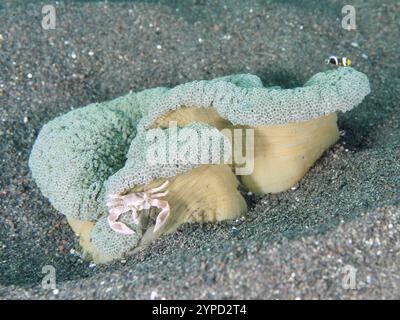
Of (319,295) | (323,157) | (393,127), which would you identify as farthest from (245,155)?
(393,127)

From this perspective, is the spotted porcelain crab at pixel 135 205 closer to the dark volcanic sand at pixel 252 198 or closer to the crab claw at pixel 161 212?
the crab claw at pixel 161 212

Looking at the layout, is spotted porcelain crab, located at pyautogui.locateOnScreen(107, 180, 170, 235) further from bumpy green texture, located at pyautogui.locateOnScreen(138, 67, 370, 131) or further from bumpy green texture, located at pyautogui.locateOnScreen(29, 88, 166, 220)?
bumpy green texture, located at pyautogui.locateOnScreen(138, 67, 370, 131)

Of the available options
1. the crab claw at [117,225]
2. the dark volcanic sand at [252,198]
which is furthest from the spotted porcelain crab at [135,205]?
the dark volcanic sand at [252,198]

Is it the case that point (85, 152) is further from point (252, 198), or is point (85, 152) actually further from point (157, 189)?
point (252, 198)

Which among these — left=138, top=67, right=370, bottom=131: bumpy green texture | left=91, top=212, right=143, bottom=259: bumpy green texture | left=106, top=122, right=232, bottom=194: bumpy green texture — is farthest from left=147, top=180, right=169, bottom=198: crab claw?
left=138, top=67, right=370, bottom=131: bumpy green texture

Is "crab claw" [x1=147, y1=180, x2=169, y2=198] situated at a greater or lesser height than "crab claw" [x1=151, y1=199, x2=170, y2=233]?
greater

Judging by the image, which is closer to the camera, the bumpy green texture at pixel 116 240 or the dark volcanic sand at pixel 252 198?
the dark volcanic sand at pixel 252 198
